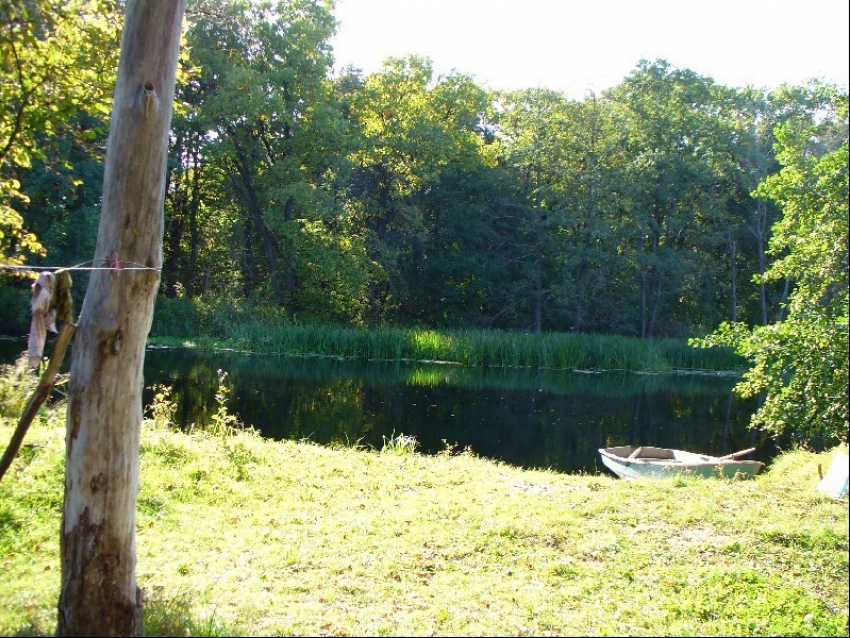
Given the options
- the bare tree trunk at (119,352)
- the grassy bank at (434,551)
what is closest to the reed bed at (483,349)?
the grassy bank at (434,551)

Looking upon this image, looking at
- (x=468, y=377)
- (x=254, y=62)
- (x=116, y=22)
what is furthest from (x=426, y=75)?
(x=116, y=22)

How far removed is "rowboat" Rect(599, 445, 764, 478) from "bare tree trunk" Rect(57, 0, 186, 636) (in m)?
7.03

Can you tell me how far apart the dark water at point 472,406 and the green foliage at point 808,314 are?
3851 mm

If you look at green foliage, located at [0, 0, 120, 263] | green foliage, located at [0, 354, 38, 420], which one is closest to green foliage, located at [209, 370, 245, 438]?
green foliage, located at [0, 354, 38, 420]

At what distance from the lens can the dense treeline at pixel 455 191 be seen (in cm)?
3028

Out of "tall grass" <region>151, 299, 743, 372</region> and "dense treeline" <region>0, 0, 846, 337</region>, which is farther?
"dense treeline" <region>0, 0, 846, 337</region>

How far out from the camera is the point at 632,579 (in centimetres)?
483

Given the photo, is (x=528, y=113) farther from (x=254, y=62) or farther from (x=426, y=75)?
(x=254, y=62)

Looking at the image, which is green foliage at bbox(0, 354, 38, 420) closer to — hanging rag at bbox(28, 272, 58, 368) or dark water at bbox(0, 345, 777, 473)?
dark water at bbox(0, 345, 777, 473)

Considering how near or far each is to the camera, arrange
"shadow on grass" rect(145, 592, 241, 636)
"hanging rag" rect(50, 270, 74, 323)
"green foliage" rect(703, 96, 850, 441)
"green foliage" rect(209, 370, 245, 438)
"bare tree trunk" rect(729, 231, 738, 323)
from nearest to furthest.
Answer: "hanging rag" rect(50, 270, 74, 323)
"shadow on grass" rect(145, 592, 241, 636)
"green foliage" rect(703, 96, 850, 441)
"green foliage" rect(209, 370, 245, 438)
"bare tree trunk" rect(729, 231, 738, 323)

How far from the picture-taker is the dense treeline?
30281 millimetres

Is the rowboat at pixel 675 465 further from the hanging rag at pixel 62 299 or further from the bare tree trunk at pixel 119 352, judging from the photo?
the hanging rag at pixel 62 299

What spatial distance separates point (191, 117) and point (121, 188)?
2797cm

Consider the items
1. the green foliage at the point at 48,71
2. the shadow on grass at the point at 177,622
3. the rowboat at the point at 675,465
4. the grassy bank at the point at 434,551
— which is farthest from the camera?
the rowboat at the point at 675,465
